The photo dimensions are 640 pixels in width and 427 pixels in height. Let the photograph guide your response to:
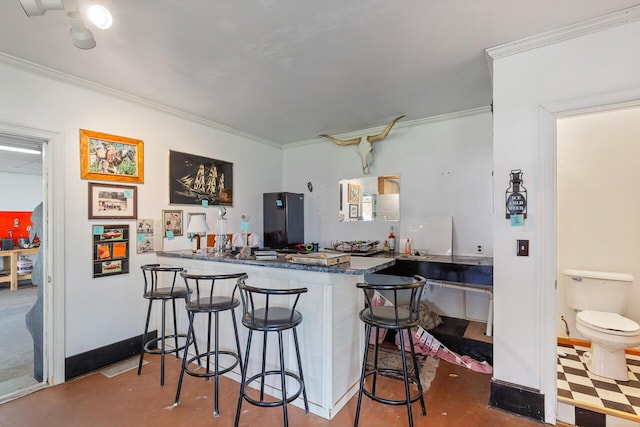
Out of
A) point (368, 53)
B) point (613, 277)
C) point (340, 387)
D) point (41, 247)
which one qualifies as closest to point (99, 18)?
point (368, 53)

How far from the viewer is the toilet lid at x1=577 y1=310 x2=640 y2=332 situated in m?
2.43

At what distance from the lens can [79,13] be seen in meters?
1.68

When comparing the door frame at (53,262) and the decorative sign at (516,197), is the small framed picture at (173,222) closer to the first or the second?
the door frame at (53,262)

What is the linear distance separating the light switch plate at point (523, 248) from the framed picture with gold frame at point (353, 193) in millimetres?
2367

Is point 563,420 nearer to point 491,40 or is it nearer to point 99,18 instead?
point 491,40

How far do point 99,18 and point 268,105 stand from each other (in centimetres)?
179

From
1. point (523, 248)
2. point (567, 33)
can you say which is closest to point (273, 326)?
point (523, 248)

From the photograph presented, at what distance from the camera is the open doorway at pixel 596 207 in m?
2.90

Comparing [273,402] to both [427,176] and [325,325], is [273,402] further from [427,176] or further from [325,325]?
[427,176]

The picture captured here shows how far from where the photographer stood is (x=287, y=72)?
2.56m

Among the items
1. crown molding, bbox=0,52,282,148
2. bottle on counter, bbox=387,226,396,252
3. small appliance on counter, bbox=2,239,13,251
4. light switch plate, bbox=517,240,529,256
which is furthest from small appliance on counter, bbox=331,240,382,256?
small appliance on counter, bbox=2,239,13,251

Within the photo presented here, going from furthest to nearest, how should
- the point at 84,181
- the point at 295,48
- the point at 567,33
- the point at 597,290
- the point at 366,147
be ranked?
the point at 366,147 → the point at 597,290 → the point at 84,181 → the point at 295,48 → the point at 567,33

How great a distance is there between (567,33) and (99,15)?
9.18ft

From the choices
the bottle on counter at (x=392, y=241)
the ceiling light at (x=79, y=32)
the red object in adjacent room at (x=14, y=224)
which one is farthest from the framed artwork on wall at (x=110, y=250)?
the red object in adjacent room at (x=14, y=224)
